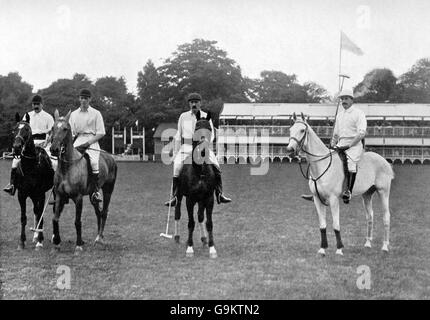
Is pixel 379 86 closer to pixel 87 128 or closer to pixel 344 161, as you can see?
pixel 344 161

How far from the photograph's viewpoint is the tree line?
4850cm

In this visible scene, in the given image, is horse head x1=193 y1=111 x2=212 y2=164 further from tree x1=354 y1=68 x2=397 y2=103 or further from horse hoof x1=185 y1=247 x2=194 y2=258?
tree x1=354 y1=68 x2=397 y2=103

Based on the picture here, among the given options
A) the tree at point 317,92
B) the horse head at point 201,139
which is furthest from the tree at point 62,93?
the horse head at point 201,139

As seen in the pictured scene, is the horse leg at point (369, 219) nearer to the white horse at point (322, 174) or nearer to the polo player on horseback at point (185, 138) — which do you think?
the white horse at point (322, 174)

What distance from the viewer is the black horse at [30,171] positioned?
962 cm

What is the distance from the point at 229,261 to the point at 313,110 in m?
45.3

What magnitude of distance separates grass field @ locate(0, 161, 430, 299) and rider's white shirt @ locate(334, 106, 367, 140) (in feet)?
7.13

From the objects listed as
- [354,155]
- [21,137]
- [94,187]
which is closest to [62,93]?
[94,187]

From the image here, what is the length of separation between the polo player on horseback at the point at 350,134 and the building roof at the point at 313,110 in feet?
133

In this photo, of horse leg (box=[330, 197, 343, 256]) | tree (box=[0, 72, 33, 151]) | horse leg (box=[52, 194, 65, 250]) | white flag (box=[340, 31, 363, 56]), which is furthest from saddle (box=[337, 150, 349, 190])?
tree (box=[0, 72, 33, 151])

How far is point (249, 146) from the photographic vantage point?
50.5m

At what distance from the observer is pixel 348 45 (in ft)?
36.1

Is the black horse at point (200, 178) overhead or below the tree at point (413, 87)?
below
